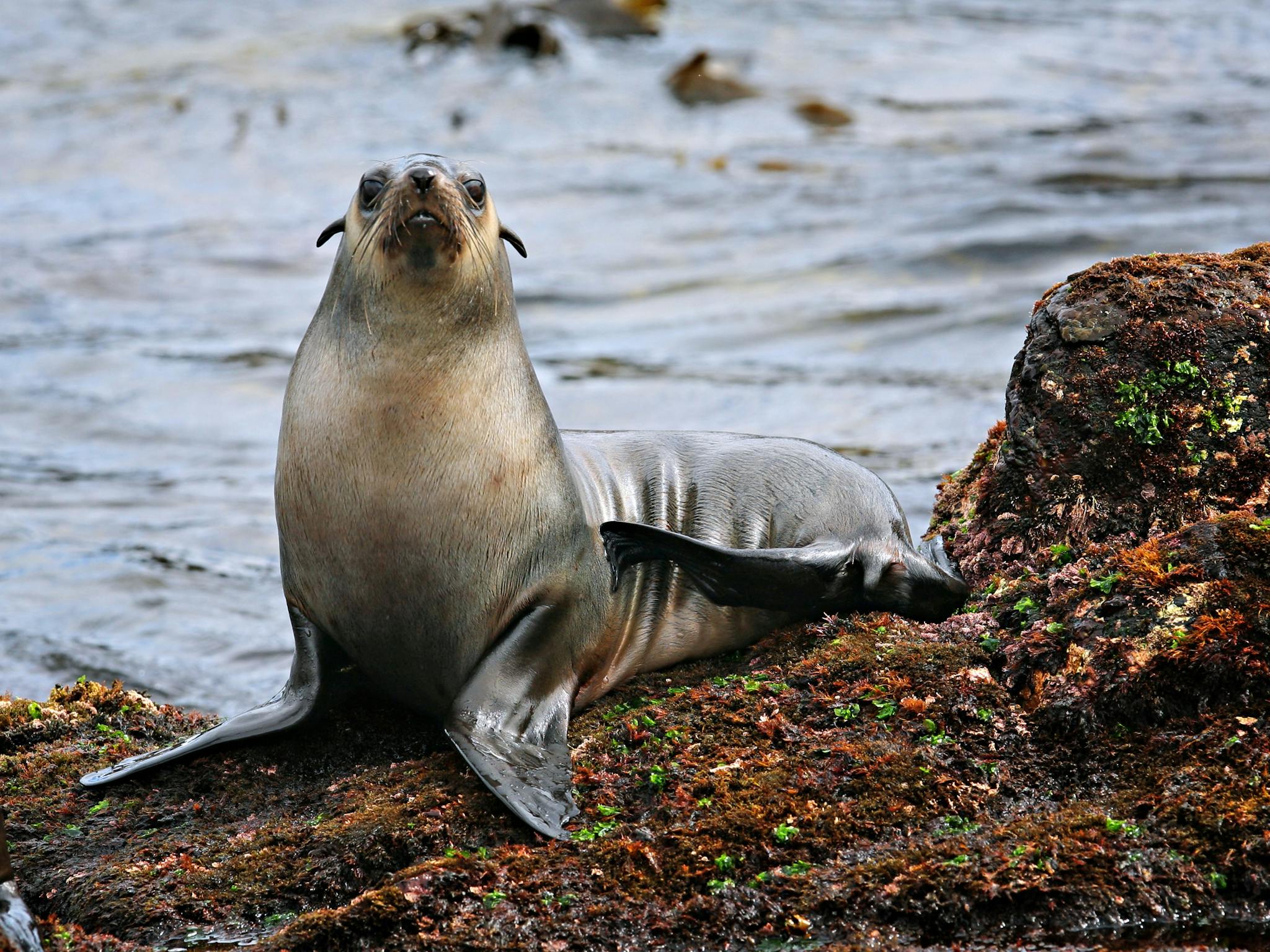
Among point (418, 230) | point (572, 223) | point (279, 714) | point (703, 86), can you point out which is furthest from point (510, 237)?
point (703, 86)

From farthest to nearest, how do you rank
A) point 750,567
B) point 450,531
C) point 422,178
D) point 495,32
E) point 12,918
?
point 495,32, point 750,567, point 450,531, point 422,178, point 12,918

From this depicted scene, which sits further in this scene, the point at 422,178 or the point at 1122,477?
the point at 1122,477

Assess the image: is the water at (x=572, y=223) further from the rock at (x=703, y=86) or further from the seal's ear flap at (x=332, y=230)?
the seal's ear flap at (x=332, y=230)

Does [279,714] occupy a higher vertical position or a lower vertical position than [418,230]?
lower

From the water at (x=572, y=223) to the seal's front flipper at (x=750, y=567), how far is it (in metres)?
4.01

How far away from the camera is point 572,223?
2089 centimetres

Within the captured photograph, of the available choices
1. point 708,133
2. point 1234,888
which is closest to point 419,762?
point 1234,888

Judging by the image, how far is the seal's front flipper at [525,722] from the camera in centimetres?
471

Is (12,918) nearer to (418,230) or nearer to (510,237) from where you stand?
(418,230)

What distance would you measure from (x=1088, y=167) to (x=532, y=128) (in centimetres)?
846

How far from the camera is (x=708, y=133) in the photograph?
24.5 m

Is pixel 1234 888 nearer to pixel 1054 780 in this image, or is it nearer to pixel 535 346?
pixel 1054 780

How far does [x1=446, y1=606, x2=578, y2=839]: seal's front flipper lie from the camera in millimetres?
4707

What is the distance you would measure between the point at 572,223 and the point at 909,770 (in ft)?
Answer: 55.2
